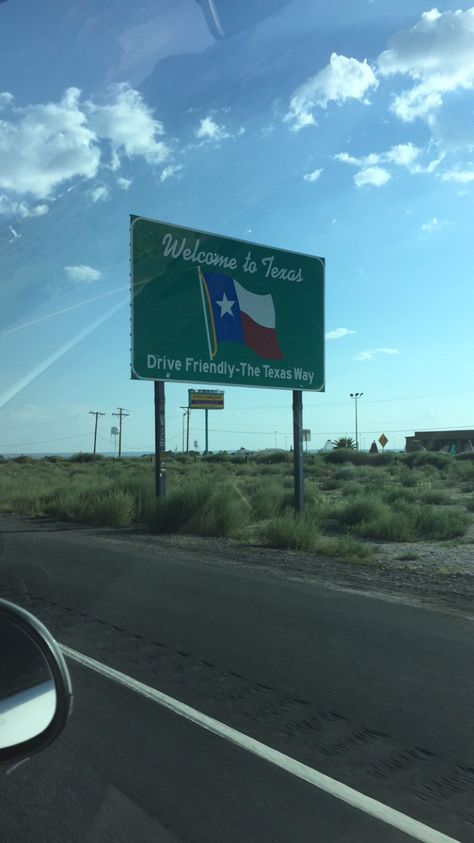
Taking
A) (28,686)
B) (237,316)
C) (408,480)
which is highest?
(237,316)

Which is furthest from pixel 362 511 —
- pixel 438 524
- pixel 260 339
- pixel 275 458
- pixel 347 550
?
pixel 275 458

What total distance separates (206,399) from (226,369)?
115ft

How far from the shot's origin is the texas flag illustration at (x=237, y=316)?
64.1ft

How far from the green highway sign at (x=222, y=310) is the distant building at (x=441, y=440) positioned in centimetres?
8189

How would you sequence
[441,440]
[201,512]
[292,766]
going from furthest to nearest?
1. [441,440]
2. [201,512]
3. [292,766]

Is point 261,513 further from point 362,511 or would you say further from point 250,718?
point 250,718

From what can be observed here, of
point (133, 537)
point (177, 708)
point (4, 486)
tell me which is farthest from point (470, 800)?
point (4, 486)

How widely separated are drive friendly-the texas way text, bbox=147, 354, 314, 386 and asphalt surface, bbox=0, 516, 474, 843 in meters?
9.60

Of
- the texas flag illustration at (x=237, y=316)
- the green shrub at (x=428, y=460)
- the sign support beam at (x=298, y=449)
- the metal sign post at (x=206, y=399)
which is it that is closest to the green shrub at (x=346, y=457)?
the green shrub at (x=428, y=460)

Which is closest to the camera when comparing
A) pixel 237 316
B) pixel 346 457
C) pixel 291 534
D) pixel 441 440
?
pixel 291 534

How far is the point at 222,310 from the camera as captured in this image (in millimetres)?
19641

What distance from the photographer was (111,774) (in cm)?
431

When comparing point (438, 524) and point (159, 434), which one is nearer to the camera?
point (438, 524)

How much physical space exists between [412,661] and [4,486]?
94.1 feet
